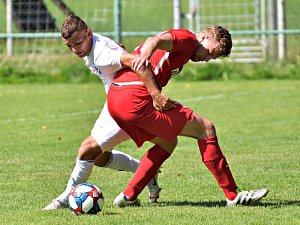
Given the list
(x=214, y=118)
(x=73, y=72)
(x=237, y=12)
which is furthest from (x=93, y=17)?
(x=214, y=118)

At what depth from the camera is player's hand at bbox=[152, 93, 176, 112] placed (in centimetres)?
735

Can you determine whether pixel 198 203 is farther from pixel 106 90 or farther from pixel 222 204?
pixel 106 90

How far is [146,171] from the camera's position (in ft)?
25.9

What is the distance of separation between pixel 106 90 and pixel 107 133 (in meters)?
0.36

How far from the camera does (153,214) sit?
741 centimetres

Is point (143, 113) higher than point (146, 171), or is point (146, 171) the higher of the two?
point (143, 113)

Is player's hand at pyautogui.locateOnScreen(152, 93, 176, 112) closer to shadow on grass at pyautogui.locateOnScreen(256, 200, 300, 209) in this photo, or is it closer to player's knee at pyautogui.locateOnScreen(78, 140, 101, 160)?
player's knee at pyautogui.locateOnScreen(78, 140, 101, 160)

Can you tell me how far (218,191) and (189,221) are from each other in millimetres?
1715

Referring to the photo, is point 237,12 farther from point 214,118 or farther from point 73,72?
point 214,118

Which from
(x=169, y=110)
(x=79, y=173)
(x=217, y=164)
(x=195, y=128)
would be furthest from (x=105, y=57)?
(x=217, y=164)

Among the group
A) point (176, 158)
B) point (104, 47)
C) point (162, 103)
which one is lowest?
point (176, 158)

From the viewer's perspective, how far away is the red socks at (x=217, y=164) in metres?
7.75

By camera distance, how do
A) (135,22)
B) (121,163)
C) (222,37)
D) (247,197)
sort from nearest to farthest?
(222,37), (247,197), (121,163), (135,22)

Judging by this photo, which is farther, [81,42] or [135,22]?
[135,22]
